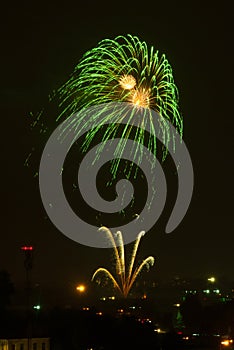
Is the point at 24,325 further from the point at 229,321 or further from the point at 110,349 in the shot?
the point at 229,321

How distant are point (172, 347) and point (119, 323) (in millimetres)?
5122

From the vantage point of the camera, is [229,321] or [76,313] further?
[229,321]

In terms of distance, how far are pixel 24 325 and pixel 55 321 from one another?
4.60m

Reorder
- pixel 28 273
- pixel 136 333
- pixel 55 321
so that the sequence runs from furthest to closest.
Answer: pixel 55 321 → pixel 136 333 → pixel 28 273

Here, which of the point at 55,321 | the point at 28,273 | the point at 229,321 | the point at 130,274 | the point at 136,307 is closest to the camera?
the point at 28,273

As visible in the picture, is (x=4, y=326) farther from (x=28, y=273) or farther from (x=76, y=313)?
(x=28, y=273)

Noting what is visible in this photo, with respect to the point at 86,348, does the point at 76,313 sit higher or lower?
higher

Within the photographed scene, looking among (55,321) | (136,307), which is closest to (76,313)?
(55,321)

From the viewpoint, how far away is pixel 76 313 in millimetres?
51125

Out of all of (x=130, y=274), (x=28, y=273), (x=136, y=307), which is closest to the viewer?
(x=28, y=273)

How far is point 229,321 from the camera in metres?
69.6

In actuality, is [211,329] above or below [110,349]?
above

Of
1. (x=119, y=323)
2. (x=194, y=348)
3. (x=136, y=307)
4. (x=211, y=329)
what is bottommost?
(x=194, y=348)

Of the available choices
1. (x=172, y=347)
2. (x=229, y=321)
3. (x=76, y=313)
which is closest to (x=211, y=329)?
(x=229, y=321)
